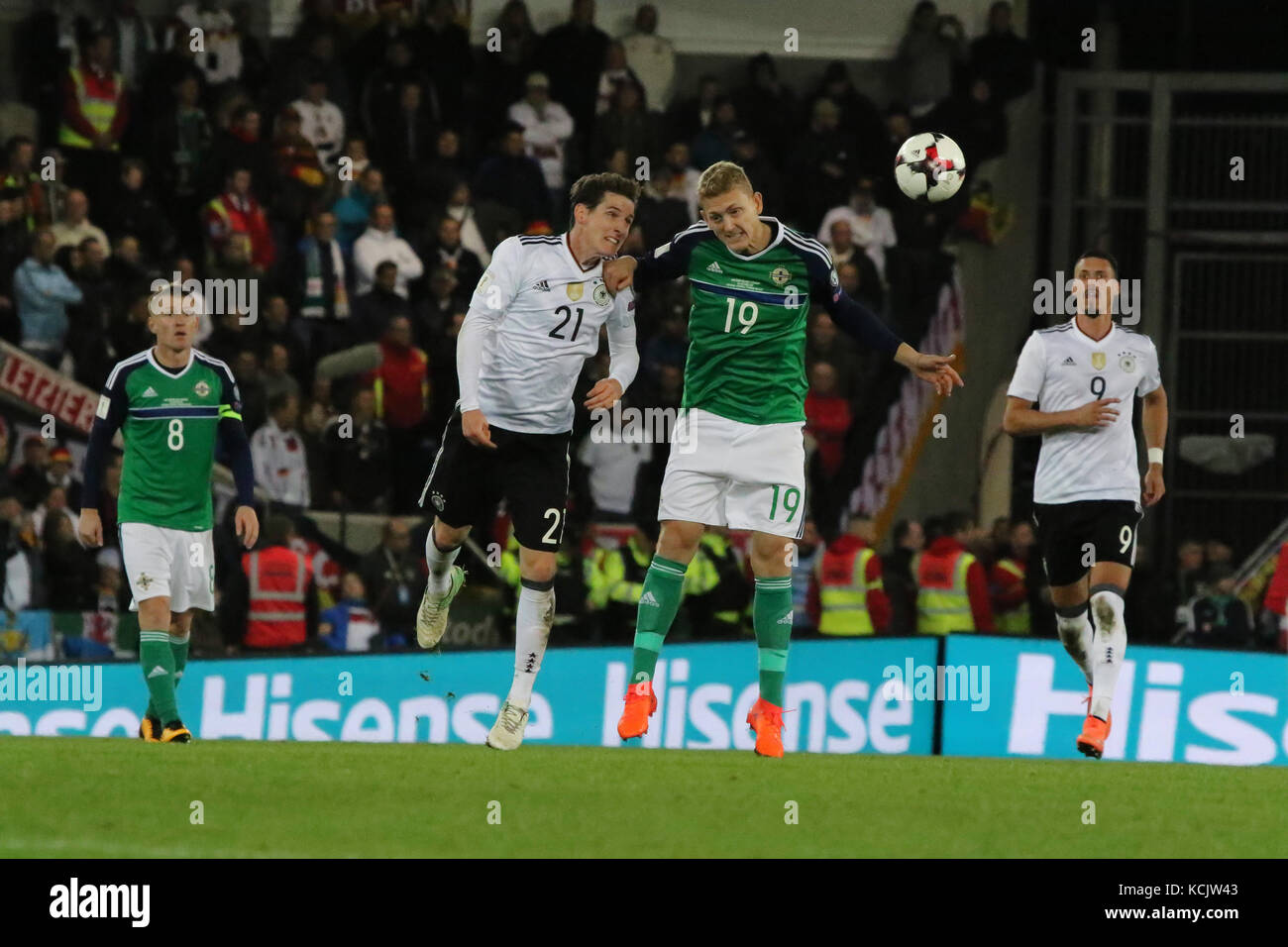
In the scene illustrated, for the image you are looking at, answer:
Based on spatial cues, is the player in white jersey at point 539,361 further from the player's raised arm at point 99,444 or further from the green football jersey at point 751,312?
the player's raised arm at point 99,444

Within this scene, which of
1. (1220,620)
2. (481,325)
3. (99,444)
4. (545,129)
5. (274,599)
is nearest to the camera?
(481,325)

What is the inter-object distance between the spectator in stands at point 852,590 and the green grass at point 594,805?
5634 millimetres

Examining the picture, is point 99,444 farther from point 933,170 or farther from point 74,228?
point 74,228

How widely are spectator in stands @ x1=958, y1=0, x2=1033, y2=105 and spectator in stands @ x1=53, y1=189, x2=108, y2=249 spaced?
8305 millimetres

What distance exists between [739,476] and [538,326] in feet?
3.91

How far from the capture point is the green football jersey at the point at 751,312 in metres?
10.3

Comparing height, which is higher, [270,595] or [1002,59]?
[1002,59]

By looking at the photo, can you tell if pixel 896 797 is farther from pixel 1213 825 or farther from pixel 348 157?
pixel 348 157

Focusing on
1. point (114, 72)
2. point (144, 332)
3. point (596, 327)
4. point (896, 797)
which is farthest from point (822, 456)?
point (896, 797)

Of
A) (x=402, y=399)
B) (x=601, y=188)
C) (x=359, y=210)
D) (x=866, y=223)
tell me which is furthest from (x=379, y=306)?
(x=601, y=188)

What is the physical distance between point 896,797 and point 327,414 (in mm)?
9214

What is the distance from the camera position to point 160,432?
11492 millimetres

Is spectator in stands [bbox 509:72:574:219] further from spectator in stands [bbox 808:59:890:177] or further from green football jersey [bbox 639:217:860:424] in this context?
green football jersey [bbox 639:217:860:424]

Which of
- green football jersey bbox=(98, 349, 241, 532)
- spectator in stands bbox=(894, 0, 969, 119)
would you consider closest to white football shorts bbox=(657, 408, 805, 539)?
green football jersey bbox=(98, 349, 241, 532)
